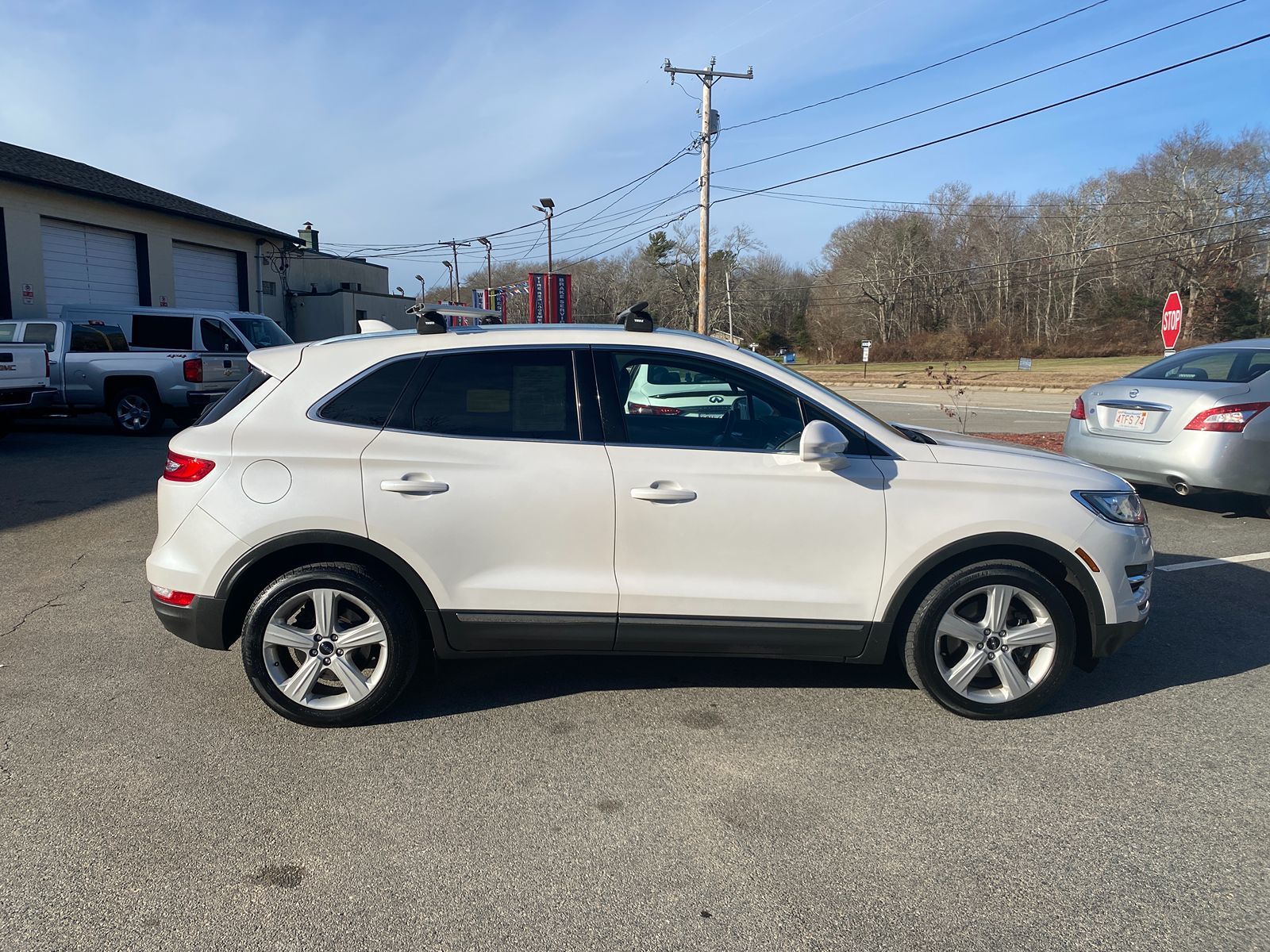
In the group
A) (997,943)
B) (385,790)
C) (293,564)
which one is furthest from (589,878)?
(293,564)

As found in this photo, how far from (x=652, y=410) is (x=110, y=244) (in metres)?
22.8

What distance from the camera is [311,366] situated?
3.96 m

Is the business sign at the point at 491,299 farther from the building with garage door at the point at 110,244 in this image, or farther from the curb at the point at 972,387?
the curb at the point at 972,387

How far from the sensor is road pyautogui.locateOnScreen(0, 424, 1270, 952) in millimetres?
2639

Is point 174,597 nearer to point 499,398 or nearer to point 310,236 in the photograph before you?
point 499,398

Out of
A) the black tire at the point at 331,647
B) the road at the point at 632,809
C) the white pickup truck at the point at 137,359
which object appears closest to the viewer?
the road at the point at 632,809

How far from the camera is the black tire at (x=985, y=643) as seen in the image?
3.86 meters

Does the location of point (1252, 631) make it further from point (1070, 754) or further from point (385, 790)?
point (385, 790)

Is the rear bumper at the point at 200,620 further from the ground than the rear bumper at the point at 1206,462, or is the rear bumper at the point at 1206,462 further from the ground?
the rear bumper at the point at 1206,462

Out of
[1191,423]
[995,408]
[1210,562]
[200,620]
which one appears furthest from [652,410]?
[995,408]

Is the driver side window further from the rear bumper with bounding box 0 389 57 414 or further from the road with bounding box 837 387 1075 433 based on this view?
the rear bumper with bounding box 0 389 57 414

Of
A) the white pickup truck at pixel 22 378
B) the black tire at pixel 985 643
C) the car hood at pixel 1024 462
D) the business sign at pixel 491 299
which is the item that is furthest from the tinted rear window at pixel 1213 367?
the business sign at pixel 491 299

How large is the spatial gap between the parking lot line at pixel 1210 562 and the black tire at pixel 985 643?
126 inches

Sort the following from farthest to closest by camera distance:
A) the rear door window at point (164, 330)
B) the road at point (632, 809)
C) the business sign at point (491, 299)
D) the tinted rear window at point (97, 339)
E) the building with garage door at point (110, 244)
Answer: the business sign at point (491, 299)
the building with garage door at point (110, 244)
the rear door window at point (164, 330)
the tinted rear window at point (97, 339)
the road at point (632, 809)
